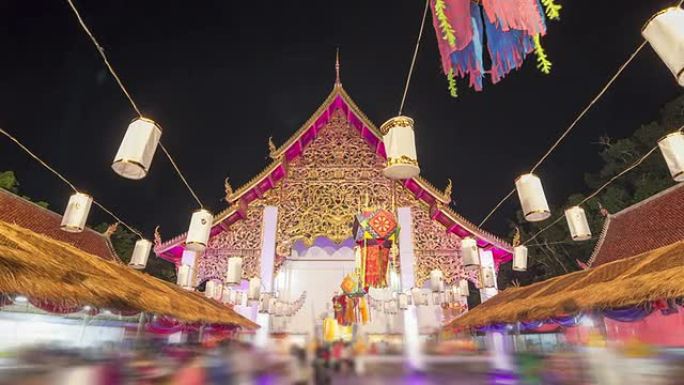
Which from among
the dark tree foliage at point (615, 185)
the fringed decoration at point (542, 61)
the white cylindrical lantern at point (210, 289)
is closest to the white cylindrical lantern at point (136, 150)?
the fringed decoration at point (542, 61)

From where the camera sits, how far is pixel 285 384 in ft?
4.92

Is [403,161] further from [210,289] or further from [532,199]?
[210,289]

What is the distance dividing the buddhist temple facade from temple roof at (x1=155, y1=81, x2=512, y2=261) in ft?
0.11

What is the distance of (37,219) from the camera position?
10617 millimetres

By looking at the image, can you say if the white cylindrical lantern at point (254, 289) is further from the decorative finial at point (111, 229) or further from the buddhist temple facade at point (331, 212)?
the decorative finial at point (111, 229)

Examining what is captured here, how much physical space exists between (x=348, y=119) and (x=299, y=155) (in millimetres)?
2276

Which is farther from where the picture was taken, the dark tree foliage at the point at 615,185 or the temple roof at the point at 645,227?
the dark tree foliage at the point at 615,185

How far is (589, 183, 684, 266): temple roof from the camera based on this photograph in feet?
29.6

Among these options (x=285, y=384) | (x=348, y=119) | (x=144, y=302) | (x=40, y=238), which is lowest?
(x=285, y=384)

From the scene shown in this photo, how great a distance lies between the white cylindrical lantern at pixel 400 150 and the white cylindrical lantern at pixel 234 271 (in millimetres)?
7576

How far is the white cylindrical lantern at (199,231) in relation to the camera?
8.94 metres

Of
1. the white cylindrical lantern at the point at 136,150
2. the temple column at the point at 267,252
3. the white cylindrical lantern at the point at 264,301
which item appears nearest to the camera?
the white cylindrical lantern at the point at 136,150

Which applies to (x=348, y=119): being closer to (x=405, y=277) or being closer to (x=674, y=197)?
(x=405, y=277)

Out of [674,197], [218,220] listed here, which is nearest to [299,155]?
[218,220]
